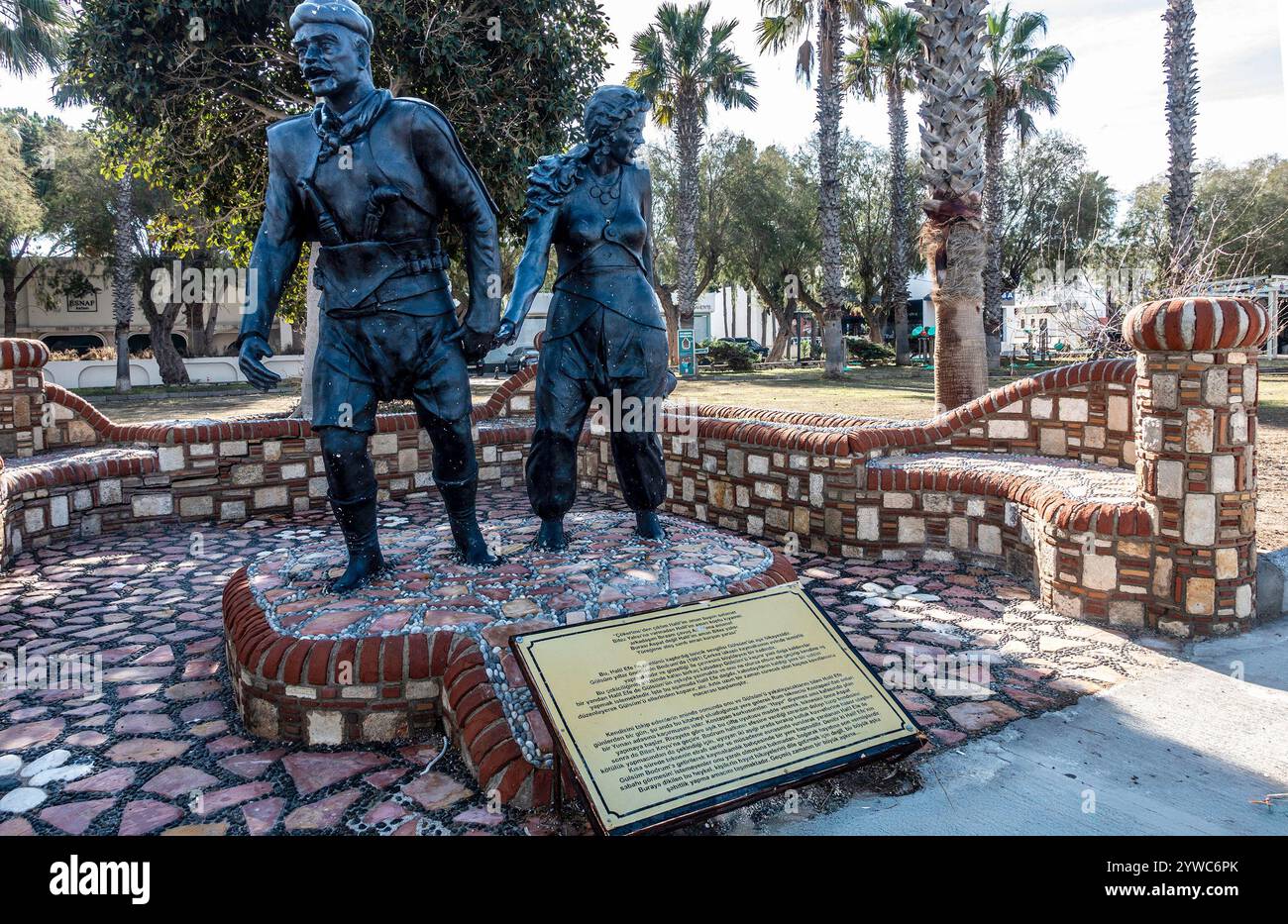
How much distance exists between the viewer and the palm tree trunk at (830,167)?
757 inches

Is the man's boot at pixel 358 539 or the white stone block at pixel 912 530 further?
the white stone block at pixel 912 530

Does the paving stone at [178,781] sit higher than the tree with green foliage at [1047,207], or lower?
lower

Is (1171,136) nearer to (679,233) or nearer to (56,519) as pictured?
(679,233)

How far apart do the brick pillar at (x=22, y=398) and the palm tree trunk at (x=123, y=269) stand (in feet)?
51.0

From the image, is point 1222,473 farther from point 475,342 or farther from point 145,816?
point 145,816

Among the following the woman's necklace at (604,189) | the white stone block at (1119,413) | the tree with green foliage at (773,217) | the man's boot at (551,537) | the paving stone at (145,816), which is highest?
the tree with green foliage at (773,217)

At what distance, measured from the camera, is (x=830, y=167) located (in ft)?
67.4

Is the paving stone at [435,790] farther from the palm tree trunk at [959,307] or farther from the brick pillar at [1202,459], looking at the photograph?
the palm tree trunk at [959,307]

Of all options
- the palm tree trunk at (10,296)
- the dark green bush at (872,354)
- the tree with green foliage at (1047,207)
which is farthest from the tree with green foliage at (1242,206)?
the palm tree trunk at (10,296)

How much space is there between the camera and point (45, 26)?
19281 mm

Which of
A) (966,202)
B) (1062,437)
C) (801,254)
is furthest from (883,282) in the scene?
(1062,437)

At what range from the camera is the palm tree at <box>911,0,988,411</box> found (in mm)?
8953

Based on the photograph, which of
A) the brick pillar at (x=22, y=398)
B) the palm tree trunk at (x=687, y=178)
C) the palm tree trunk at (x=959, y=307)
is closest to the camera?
the brick pillar at (x=22, y=398)

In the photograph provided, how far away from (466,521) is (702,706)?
1705mm
